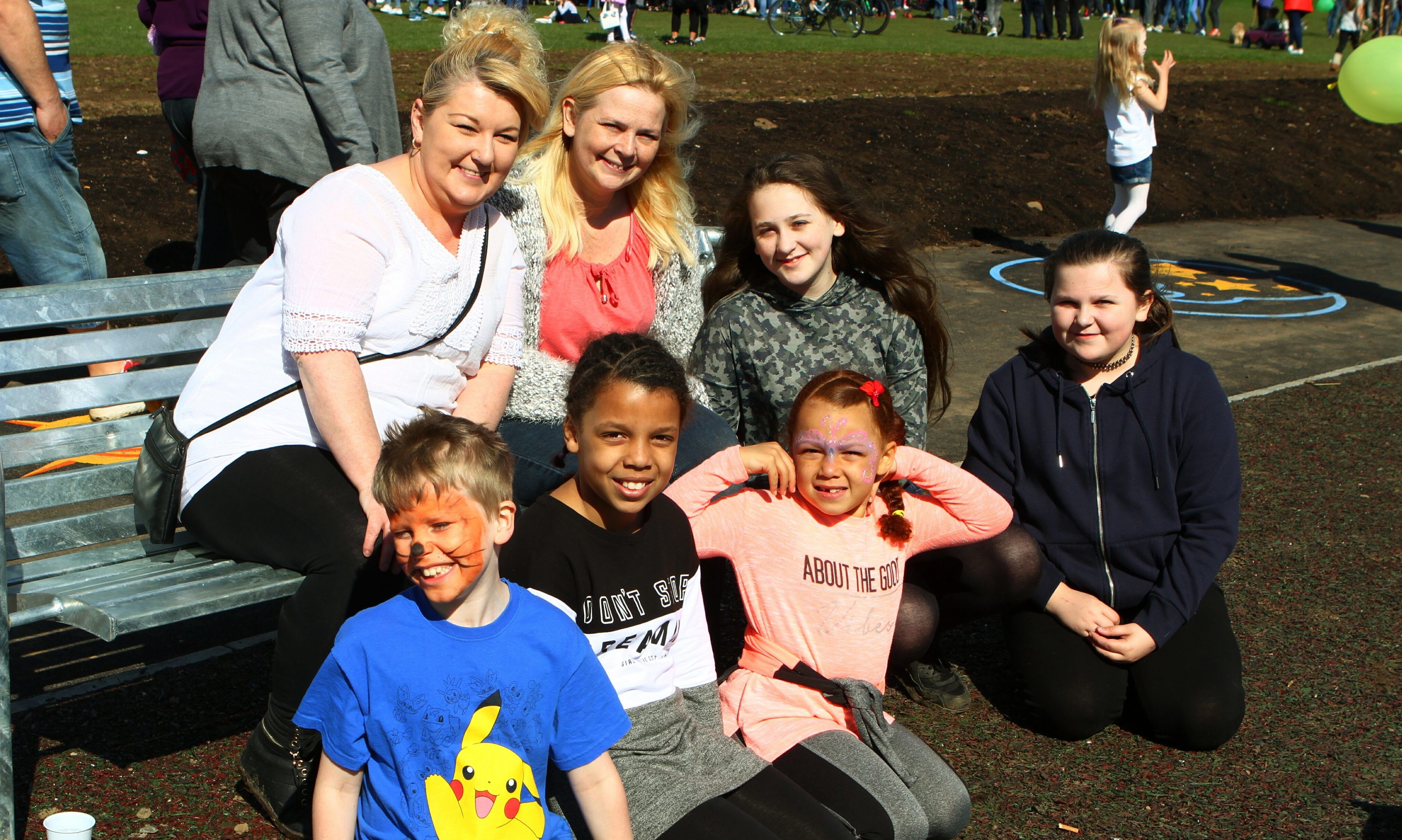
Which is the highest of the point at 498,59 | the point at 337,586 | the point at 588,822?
the point at 498,59

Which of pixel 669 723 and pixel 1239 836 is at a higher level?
pixel 669 723

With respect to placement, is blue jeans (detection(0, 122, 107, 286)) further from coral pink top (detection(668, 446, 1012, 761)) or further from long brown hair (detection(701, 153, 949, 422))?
coral pink top (detection(668, 446, 1012, 761))

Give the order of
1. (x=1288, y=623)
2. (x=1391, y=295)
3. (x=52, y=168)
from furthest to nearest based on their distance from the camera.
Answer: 1. (x=1391, y=295)
2. (x=52, y=168)
3. (x=1288, y=623)

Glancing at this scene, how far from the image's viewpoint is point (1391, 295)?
1013cm

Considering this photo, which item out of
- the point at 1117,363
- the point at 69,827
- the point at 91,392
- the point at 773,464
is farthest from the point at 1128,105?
the point at 69,827

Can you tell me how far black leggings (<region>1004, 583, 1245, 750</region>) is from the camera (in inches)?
136

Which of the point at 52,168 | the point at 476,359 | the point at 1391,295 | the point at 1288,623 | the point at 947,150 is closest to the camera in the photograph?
the point at 476,359

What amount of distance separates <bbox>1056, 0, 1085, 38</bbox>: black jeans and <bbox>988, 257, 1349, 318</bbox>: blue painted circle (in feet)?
82.7

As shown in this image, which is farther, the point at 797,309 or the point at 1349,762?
the point at 797,309

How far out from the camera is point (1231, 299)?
31.7ft

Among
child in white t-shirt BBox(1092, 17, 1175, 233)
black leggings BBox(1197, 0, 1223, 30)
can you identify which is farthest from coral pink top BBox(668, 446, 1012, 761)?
black leggings BBox(1197, 0, 1223, 30)

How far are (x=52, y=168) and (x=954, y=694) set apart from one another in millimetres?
3860

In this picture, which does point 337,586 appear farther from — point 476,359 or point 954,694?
point 954,694

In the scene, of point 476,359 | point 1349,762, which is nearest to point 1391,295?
point 1349,762
